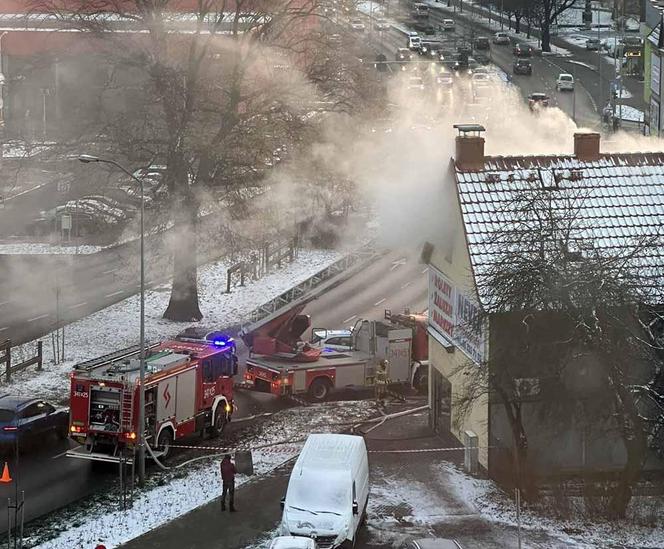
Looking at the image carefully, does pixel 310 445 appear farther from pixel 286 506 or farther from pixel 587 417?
pixel 587 417

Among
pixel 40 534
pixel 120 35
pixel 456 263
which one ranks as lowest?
pixel 40 534

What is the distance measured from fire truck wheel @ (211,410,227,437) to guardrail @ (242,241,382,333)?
15.0ft

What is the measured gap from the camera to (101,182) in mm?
42719

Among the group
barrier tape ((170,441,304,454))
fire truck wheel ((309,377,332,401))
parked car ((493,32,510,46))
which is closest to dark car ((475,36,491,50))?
parked car ((493,32,510,46))

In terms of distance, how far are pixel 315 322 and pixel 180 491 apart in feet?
50.3

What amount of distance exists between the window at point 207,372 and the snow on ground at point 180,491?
156 centimetres

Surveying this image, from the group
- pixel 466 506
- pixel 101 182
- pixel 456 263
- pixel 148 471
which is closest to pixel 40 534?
pixel 148 471

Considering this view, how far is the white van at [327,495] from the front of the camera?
78.4 feet

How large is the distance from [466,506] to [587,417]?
9.30ft

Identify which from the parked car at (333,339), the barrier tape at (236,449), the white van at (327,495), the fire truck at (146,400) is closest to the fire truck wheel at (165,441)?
the fire truck at (146,400)

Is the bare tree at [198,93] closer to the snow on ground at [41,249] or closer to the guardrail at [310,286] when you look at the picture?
the guardrail at [310,286]

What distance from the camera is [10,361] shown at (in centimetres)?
3694

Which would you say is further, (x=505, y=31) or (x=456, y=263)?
→ (x=505, y=31)

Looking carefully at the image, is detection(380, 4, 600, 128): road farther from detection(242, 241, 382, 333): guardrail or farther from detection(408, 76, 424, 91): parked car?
detection(242, 241, 382, 333): guardrail
